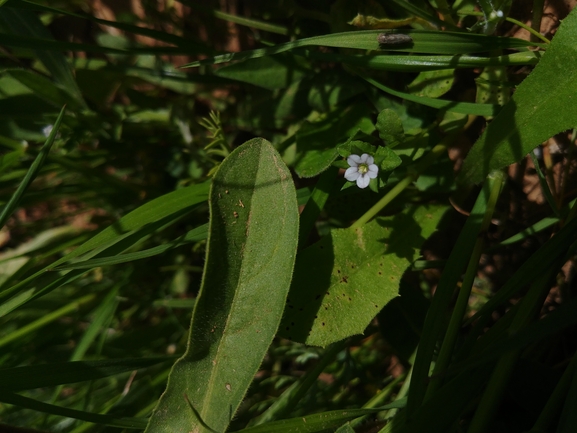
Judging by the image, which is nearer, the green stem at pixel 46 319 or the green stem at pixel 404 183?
the green stem at pixel 404 183

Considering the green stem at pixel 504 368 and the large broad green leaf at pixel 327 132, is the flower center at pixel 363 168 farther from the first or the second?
the green stem at pixel 504 368

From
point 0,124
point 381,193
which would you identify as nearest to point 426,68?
point 381,193

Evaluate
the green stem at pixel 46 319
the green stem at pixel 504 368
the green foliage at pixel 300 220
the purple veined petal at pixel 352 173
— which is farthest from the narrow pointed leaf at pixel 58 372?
the green stem at pixel 504 368

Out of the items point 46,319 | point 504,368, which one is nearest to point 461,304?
point 504,368

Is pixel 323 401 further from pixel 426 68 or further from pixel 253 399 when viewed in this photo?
pixel 426 68

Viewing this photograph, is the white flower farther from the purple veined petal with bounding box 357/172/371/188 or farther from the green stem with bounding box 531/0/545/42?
the green stem with bounding box 531/0/545/42

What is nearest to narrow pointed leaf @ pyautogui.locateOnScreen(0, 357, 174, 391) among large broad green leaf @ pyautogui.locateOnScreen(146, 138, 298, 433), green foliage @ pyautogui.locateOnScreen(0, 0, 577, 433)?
green foliage @ pyautogui.locateOnScreen(0, 0, 577, 433)

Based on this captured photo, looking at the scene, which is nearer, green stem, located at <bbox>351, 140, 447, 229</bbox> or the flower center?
the flower center
